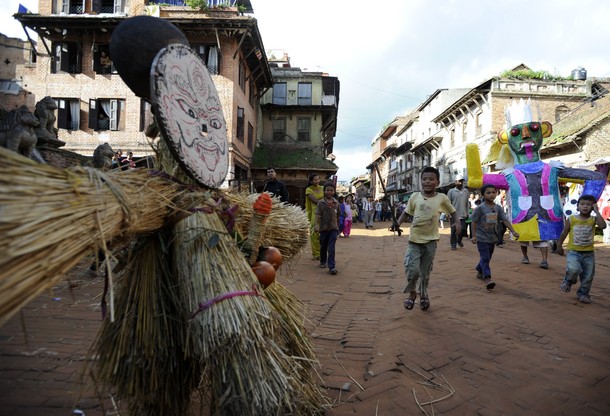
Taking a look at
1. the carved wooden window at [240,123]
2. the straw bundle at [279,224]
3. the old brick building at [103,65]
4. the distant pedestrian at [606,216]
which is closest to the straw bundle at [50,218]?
the straw bundle at [279,224]

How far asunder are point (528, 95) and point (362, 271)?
897 inches

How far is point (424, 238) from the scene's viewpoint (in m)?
4.48

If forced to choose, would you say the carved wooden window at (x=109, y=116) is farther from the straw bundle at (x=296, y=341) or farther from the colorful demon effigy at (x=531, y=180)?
the straw bundle at (x=296, y=341)

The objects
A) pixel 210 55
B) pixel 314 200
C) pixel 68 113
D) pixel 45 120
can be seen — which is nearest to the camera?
pixel 314 200

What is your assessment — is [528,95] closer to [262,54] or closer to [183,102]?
[262,54]

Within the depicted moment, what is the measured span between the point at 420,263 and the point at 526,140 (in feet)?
12.1

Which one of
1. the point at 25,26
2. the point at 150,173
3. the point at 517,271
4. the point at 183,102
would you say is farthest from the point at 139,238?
the point at 25,26

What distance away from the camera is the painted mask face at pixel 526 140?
6562 millimetres

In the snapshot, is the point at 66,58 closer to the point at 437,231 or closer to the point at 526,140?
the point at 526,140

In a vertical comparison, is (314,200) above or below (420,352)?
above

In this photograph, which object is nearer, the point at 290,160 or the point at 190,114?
the point at 190,114

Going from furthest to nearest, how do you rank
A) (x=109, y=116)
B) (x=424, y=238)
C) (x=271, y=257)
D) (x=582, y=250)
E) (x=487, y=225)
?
(x=109, y=116) → (x=487, y=225) → (x=582, y=250) → (x=424, y=238) → (x=271, y=257)

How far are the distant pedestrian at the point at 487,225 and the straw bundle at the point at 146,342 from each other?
17.0 feet

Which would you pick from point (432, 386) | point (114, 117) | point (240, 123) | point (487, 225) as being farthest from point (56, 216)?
point (114, 117)
